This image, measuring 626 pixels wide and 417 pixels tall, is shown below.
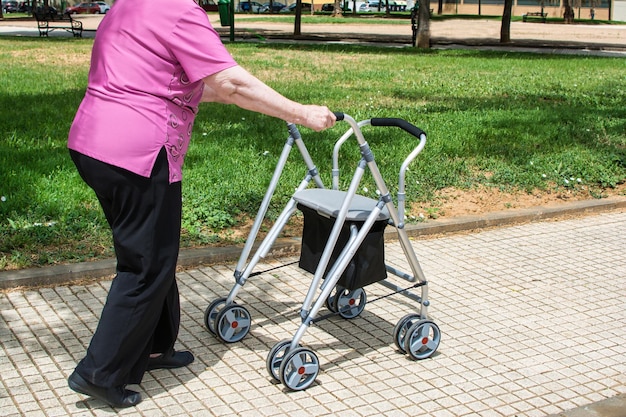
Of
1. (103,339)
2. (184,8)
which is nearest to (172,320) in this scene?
(103,339)

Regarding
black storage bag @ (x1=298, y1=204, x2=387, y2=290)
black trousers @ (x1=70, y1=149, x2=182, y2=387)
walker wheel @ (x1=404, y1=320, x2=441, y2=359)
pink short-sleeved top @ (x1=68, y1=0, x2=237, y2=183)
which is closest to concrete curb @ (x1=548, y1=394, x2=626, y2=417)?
walker wheel @ (x1=404, y1=320, x2=441, y2=359)

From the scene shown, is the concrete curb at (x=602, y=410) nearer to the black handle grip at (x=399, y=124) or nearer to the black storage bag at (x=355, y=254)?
the black storage bag at (x=355, y=254)

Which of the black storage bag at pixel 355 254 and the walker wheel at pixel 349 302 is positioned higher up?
the black storage bag at pixel 355 254

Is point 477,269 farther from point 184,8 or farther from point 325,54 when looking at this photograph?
point 325,54

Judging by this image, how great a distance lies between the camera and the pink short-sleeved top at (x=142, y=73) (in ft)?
12.1

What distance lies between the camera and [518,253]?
22.0 feet

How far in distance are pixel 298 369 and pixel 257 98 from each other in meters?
1.35

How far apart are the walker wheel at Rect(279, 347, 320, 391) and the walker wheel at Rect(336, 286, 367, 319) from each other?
93 cm

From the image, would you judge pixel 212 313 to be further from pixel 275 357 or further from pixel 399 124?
pixel 399 124

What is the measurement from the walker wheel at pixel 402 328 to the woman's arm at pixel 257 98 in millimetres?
1273

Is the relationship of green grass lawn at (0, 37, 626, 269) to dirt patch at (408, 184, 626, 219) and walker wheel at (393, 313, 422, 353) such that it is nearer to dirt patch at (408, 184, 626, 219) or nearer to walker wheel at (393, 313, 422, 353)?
dirt patch at (408, 184, 626, 219)

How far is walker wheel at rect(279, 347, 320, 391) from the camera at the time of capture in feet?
13.8

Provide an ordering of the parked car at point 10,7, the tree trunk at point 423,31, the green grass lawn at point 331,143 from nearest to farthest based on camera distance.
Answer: the green grass lawn at point 331,143 < the tree trunk at point 423,31 < the parked car at point 10,7

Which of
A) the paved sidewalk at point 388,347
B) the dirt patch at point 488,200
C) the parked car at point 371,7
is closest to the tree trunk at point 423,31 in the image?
the dirt patch at point 488,200
